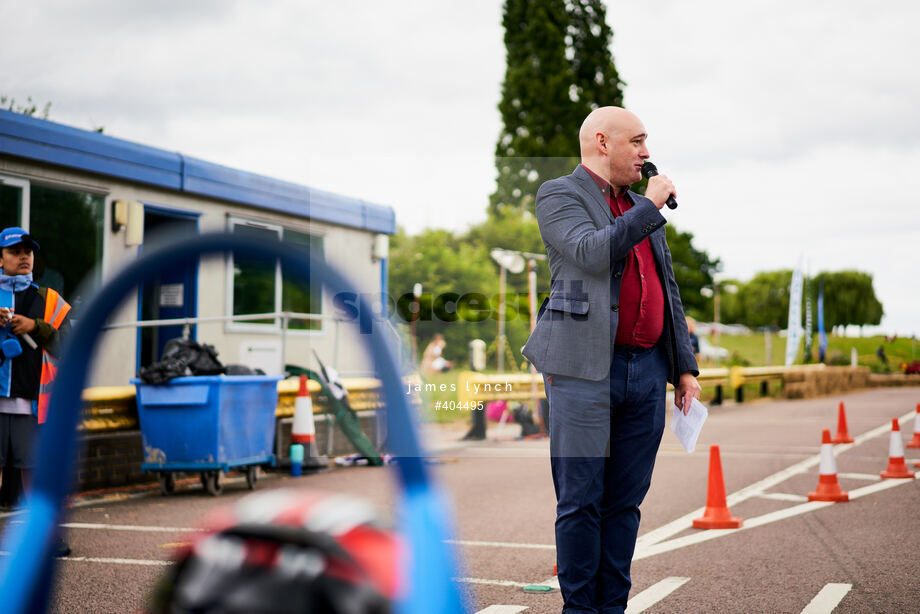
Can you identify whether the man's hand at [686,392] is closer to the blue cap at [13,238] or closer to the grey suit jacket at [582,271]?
the grey suit jacket at [582,271]

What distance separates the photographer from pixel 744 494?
885 centimetres

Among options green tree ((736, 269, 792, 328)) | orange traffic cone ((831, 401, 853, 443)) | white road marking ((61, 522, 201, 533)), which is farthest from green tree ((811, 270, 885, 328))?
white road marking ((61, 522, 201, 533))

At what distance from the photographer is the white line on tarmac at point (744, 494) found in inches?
261

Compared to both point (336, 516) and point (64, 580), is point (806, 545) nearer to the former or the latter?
point (64, 580)

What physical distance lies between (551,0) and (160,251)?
5025cm

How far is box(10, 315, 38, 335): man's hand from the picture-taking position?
6.19 meters

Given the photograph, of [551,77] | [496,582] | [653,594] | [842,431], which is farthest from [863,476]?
[551,77]

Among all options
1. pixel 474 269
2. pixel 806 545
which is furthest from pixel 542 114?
pixel 806 545

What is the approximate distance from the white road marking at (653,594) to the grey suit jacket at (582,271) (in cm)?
145

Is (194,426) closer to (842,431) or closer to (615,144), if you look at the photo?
(615,144)

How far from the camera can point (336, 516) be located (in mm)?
1380

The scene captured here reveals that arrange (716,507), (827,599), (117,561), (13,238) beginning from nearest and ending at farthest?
A: (827,599), (117,561), (13,238), (716,507)

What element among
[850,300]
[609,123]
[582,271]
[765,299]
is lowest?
[582,271]

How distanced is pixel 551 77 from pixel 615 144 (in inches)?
1809
